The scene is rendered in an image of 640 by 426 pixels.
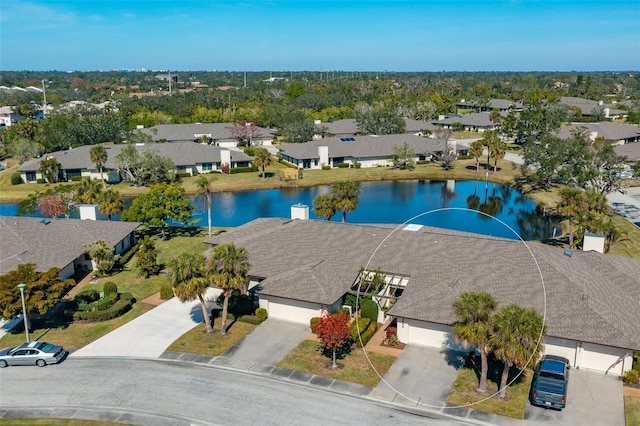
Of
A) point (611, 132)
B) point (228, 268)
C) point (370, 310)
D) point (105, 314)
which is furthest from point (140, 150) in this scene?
point (611, 132)

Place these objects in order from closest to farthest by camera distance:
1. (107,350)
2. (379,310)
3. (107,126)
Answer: (107,350), (379,310), (107,126)

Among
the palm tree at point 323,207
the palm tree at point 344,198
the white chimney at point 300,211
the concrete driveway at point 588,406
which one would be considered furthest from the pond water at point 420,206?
the concrete driveway at point 588,406

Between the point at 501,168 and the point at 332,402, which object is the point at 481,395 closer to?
the point at 332,402

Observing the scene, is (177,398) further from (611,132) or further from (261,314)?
(611,132)

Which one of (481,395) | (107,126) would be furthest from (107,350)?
(107,126)

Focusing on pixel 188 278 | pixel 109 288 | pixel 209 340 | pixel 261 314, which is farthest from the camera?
pixel 109 288

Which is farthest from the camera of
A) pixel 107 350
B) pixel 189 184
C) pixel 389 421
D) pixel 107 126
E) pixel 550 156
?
pixel 107 126
